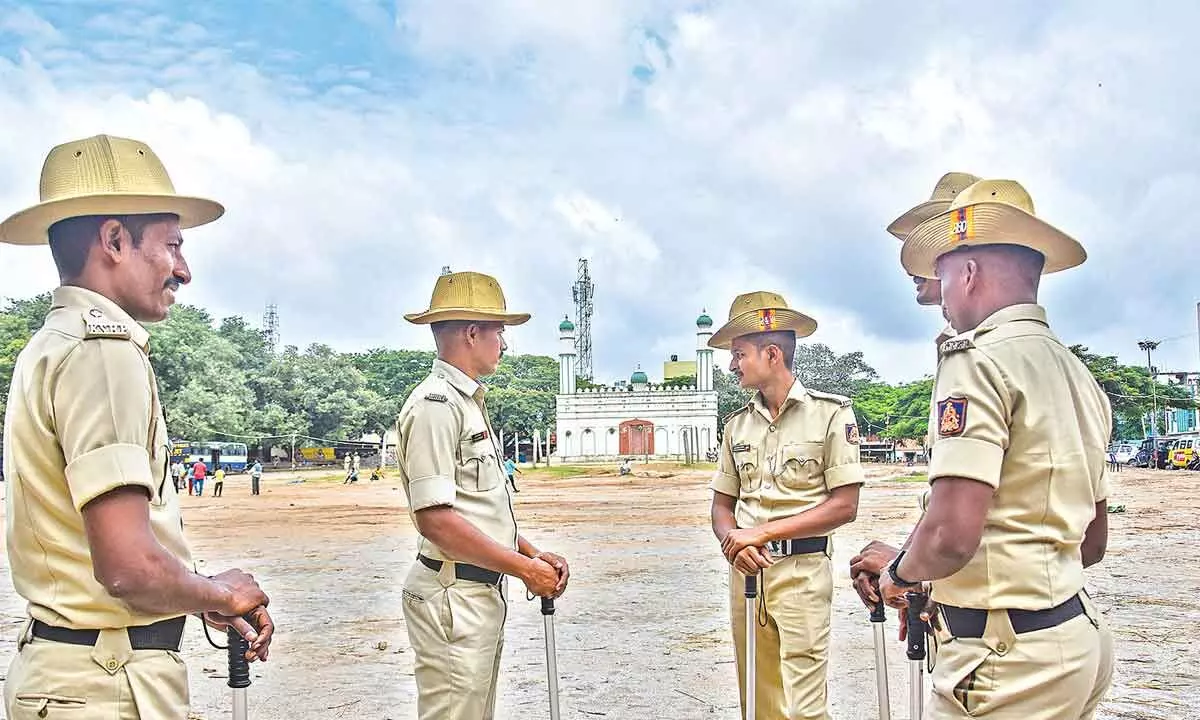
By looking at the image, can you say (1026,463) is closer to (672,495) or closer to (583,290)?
(672,495)

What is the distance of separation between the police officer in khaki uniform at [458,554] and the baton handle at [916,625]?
139 centimetres

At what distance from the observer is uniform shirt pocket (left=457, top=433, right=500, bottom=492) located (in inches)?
159

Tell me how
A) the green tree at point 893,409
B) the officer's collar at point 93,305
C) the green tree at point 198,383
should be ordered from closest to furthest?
the officer's collar at point 93,305, the green tree at point 198,383, the green tree at point 893,409

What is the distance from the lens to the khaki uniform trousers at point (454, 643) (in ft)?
12.5

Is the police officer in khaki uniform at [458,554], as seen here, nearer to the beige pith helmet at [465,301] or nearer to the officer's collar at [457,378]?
the officer's collar at [457,378]

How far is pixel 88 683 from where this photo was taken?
2457mm

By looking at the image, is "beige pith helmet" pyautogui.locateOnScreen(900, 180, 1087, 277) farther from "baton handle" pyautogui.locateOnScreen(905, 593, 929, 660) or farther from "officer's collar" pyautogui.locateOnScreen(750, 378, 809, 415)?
"officer's collar" pyautogui.locateOnScreen(750, 378, 809, 415)

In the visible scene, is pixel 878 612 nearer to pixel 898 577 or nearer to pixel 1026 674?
pixel 898 577

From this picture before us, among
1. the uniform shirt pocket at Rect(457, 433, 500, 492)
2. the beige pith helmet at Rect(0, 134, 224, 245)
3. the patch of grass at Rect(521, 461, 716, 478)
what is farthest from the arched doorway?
the beige pith helmet at Rect(0, 134, 224, 245)

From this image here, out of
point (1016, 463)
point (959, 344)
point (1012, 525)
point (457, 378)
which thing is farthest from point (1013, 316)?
point (457, 378)

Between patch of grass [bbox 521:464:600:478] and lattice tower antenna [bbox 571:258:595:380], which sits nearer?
patch of grass [bbox 521:464:600:478]

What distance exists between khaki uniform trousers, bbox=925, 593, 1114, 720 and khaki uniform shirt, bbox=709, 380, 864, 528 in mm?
1810

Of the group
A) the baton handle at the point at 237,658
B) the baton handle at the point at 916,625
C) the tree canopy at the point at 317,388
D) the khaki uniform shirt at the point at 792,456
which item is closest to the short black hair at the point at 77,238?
the baton handle at the point at 237,658

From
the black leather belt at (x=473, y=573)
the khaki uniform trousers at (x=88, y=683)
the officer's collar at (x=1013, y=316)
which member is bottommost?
the khaki uniform trousers at (x=88, y=683)
